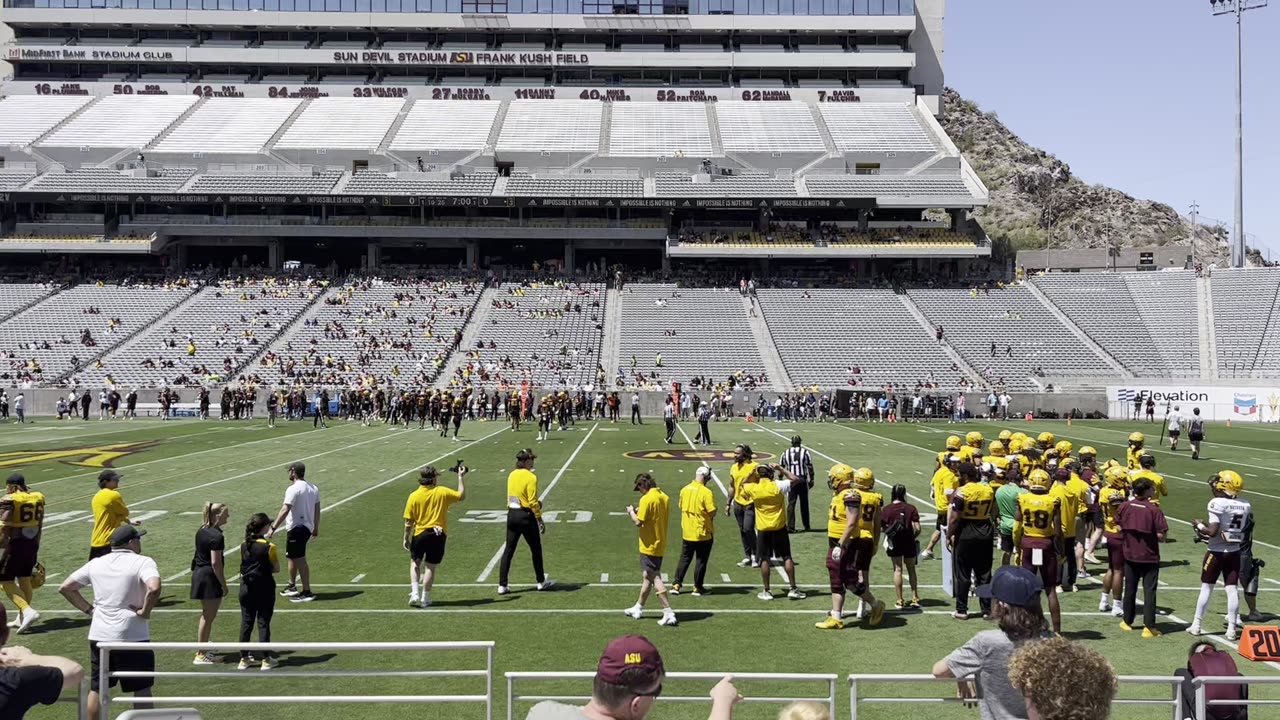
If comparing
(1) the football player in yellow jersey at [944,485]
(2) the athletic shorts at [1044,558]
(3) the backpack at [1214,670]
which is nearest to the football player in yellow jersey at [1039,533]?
(2) the athletic shorts at [1044,558]

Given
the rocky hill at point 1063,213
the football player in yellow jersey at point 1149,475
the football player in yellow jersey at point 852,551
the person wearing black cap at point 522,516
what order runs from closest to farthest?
the football player in yellow jersey at point 852,551 < the football player in yellow jersey at point 1149,475 < the person wearing black cap at point 522,516 < the rocky hill at point 1063,213

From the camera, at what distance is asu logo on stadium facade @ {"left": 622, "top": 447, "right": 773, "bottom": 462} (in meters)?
28.5

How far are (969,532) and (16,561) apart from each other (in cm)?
1022

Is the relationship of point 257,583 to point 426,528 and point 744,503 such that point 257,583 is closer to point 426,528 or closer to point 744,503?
point 426,528

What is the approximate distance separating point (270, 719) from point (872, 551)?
6279mm

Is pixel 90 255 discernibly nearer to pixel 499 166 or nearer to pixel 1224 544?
pixel 499 166

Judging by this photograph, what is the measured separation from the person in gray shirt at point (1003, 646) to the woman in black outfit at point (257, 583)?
649 cm

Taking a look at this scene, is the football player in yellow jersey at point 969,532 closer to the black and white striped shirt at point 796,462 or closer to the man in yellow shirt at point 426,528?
the black and white striped shirt at point 796,462

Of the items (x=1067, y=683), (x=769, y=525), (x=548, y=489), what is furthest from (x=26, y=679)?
(x=548, y=489)

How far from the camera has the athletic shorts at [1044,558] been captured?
10.6 m

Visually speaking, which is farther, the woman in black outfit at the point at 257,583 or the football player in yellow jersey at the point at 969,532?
the football player in yellow jersey at the point at 969,532

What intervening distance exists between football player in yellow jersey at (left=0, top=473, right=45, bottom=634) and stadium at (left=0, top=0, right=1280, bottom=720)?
0.99 feet

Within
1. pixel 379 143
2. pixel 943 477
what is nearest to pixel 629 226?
pixel 379 143

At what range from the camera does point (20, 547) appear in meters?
10.8
